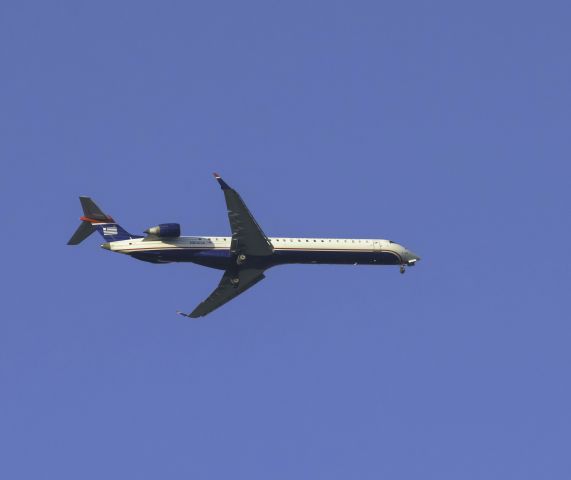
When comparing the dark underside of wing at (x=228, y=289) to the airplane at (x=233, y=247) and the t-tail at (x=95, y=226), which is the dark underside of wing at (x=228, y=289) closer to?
the airplane at (x=233, y=247)

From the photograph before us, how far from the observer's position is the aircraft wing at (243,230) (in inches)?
3568

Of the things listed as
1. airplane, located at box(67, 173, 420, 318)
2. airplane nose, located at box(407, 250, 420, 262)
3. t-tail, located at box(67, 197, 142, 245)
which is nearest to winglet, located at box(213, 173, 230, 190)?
airplane, located at box(67, 173, 420, 318)

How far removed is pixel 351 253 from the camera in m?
99.9

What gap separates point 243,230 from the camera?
3676 inches

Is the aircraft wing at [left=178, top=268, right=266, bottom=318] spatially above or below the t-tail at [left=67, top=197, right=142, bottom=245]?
below

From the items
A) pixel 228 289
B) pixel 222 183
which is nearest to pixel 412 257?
pixel 228 289

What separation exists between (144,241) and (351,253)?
639 inches

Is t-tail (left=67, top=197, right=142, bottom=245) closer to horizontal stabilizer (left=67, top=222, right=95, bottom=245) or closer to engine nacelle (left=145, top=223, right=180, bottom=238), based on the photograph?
horizontal stabilizer (left=67, top=222, right=95, bottom=245)

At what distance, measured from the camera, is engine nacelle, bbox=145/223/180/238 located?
304 feet

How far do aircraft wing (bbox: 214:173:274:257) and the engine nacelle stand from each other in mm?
3984

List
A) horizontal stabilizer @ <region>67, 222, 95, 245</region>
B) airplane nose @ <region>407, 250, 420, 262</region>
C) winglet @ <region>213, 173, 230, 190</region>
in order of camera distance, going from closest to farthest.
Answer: winglet @ <region>213, 173, 230, 190</region> < horizontal stabilizer @ <region>67, 222, 95, 245</region> < airplane nose @ <region>407, 250, 420, 262</region>

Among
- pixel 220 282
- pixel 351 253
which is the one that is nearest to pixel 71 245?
pixel 220 282

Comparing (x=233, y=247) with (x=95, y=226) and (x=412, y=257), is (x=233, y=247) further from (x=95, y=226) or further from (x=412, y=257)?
(x=412, y=257)

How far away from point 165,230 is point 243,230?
17.9 ft
